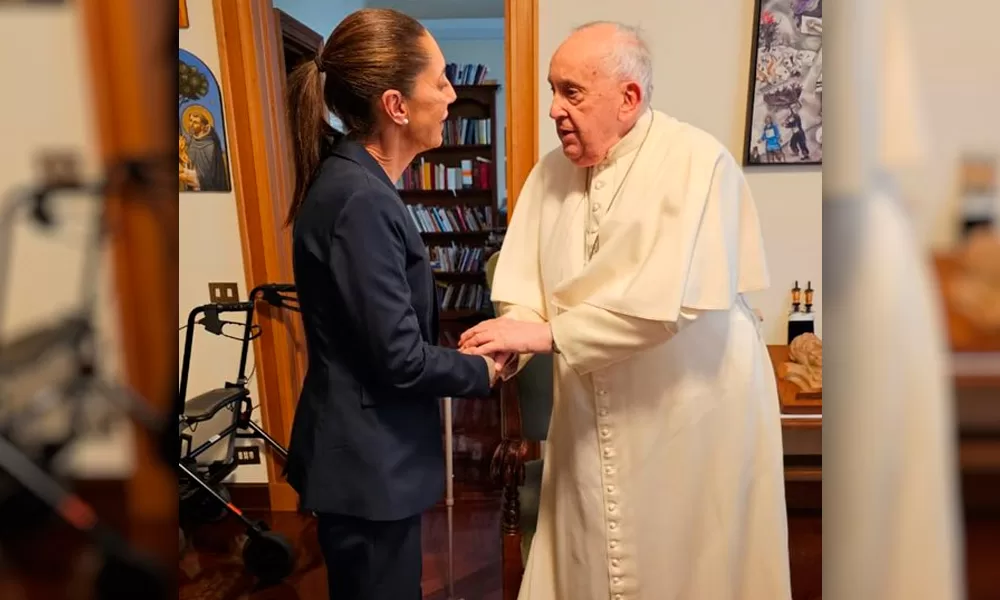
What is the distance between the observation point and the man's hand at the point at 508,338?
96 cm

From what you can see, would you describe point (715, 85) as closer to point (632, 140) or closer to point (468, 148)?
point (632, 140)

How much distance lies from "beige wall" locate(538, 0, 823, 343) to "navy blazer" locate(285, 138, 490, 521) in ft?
3.37

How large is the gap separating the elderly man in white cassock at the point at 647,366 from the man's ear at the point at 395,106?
236 millimetres

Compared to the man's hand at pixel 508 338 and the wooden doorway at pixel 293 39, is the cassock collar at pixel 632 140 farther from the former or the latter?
the wooden doorway at pixel 293 39

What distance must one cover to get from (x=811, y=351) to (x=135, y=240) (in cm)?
161

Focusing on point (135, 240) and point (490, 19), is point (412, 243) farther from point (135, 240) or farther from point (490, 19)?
point (490, 19)

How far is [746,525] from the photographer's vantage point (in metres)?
1.02

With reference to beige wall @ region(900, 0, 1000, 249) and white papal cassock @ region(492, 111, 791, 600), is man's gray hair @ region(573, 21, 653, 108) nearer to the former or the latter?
white papal cassock @ region(492, 111, 791, 600)

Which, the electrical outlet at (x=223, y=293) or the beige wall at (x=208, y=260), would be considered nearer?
the beige wall at (x=208, y=260)

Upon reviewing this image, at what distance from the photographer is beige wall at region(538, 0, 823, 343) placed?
5.74 ft

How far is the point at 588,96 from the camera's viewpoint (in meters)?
0.96

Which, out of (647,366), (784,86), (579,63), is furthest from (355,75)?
(784,86)

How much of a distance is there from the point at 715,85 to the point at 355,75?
3.99 ft

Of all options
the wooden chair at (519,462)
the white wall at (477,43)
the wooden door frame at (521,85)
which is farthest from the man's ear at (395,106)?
the white wall at (477,43)
